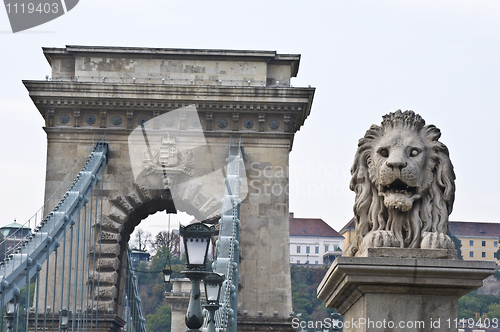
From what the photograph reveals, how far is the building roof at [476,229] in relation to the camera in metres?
120

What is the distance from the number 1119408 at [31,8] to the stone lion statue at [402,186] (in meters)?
15.1

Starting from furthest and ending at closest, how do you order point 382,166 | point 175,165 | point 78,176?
point 175,165
point 78,176
point 382,166

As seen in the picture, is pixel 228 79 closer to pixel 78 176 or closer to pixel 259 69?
pixel 259 69

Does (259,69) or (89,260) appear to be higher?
(259,69)

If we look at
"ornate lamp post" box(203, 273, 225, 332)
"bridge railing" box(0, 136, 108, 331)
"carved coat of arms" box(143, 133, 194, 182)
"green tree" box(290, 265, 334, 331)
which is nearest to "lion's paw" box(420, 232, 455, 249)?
"ornate lamp post" box(203, 273, 225, 332)

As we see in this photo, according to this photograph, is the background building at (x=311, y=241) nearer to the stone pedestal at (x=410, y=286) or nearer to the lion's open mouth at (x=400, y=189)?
the lion's open mouth at (x=400, y=189)

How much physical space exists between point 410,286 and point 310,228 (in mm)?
121839

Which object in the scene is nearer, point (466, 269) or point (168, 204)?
point (466, 269)

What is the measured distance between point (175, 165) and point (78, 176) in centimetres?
261

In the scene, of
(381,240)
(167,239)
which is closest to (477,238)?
(167,239)

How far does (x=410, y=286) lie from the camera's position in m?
5.05

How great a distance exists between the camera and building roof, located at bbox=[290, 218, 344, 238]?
125 meters

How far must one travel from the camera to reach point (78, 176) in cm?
2042

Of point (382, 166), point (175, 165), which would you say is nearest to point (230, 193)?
point (175, 165)
